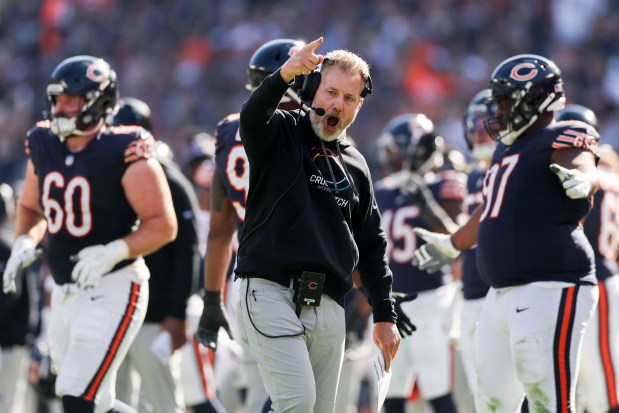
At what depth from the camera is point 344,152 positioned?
457 cm

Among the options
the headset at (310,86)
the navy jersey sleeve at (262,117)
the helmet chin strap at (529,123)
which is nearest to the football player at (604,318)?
the helmet chin strap at (529,123)

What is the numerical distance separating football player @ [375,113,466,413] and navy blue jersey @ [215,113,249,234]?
65.9 inches

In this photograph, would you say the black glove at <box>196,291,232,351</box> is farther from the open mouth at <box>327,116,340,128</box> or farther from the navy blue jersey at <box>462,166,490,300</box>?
the navy blue jersey at <box>462,166,490,300</box>

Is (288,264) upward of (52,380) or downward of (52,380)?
upward

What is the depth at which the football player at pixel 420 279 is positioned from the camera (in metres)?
7.17

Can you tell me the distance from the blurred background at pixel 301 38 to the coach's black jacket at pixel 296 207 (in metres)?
7.50

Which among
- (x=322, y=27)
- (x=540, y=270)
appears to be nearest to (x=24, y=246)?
(x=540, y=270)

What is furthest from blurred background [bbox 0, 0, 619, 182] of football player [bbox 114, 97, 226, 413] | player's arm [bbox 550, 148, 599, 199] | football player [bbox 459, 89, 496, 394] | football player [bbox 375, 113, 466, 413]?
player's arm [bbox 550, 148, 599, 199]

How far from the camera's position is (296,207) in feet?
14.2

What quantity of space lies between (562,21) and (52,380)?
882 centimetres

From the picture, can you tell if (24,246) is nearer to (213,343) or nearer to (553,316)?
(213,343)

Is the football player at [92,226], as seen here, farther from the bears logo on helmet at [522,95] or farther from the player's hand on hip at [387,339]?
the bears logo on helmet at [522,95]

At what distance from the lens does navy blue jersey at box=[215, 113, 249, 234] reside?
18.2ft

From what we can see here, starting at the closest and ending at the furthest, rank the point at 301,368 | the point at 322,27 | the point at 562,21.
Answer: the point at 301,368, the point at 562,21, the point at 322,27
